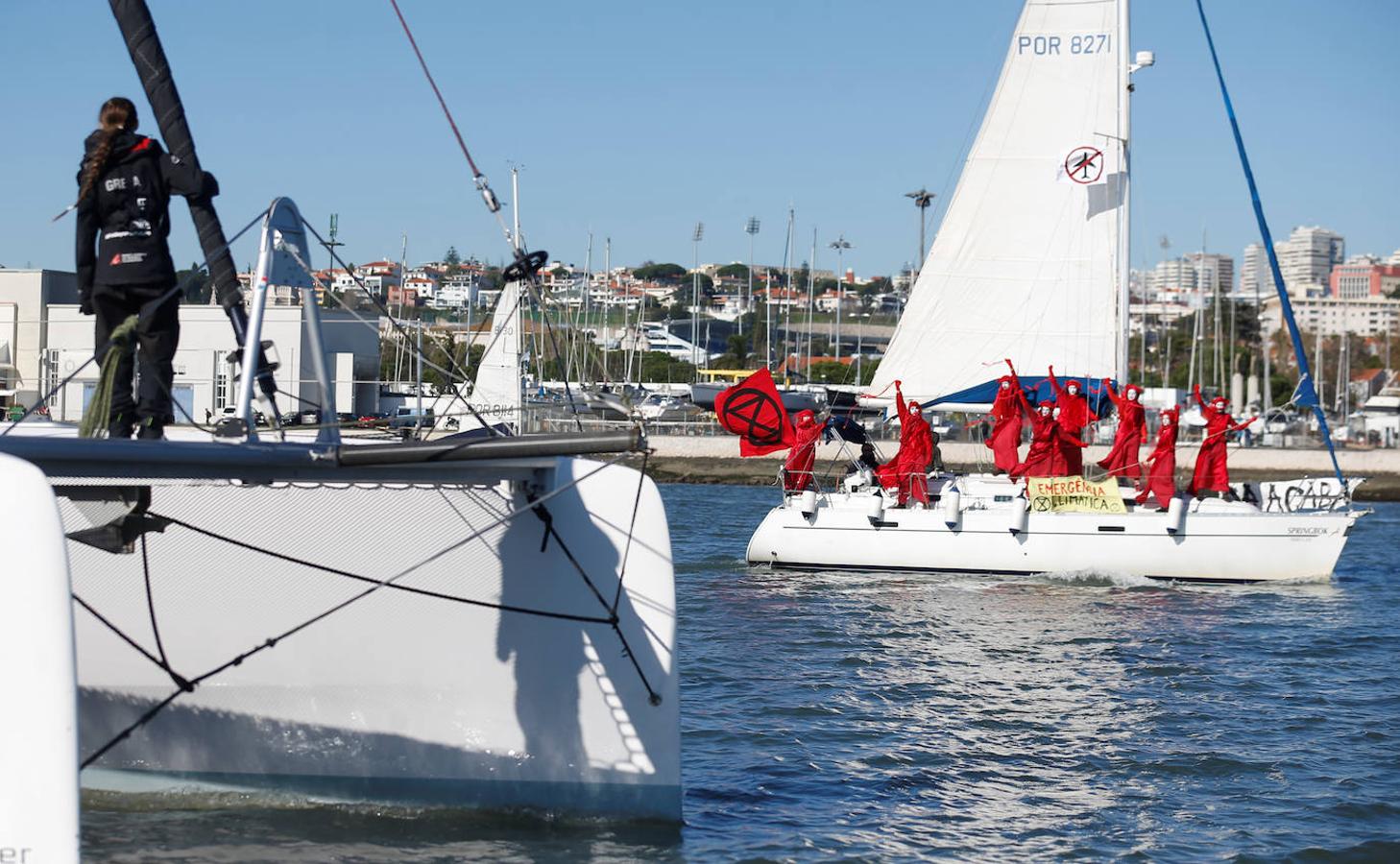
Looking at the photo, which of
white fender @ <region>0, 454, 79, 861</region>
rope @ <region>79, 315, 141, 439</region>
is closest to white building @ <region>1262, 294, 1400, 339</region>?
rope @ <region>79, 315, 141, 439</region>

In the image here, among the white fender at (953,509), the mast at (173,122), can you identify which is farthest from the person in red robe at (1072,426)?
the mast at (173,122)

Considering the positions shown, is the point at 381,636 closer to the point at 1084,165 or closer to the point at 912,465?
the point at 912,465

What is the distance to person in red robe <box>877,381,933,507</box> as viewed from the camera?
17.2 metres

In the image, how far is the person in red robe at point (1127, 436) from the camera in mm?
16578

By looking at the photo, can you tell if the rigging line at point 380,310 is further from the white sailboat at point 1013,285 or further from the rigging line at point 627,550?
the white sailboat at point 1013,285

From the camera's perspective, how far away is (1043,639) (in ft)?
41.6

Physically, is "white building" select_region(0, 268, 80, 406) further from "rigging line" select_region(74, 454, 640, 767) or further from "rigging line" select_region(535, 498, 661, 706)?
"rigging line" select_region(535, 498, 661, 706)

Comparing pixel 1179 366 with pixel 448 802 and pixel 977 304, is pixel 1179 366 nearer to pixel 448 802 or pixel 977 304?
pixel 977 304

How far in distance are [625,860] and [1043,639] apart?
7063 mm

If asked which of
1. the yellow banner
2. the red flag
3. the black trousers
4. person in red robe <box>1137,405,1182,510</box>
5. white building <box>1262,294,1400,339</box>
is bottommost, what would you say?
the yellow banner

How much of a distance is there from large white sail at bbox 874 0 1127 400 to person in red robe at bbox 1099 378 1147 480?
1.97 metres

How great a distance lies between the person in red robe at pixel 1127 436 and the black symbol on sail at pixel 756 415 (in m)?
3.73

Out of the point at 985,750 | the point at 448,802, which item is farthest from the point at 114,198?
the point at 985,750

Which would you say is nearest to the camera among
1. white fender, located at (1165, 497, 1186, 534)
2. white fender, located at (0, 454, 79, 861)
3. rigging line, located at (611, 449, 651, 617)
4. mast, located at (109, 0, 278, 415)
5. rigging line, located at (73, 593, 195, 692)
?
white fender, located at (0, 454, 79, 861)
